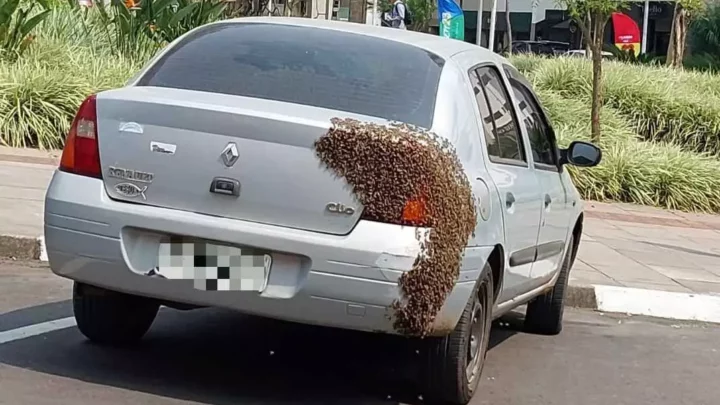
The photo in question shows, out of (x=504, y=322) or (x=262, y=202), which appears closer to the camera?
(x=262, y=202)

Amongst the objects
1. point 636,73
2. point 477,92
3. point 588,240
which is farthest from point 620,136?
point 477,92

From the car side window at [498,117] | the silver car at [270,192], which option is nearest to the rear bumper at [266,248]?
the silver car at [270,192]

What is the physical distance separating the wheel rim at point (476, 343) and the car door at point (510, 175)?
0.92 ft

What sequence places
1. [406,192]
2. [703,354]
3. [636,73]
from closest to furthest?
[406,192] < [703,354] < [636,73]

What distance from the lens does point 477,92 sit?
5562mm

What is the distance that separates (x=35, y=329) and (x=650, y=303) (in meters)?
4.19

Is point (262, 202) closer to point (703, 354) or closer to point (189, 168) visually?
point (189, 168)

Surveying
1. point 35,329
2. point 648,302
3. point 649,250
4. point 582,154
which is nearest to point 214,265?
point 35,329

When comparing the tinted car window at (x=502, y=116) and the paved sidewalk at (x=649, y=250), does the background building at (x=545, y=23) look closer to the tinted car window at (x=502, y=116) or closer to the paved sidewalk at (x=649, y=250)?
the paved sidewalk at (x=649, y=250)

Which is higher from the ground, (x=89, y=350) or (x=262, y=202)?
(x=262, y=202)

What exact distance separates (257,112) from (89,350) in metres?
1.62

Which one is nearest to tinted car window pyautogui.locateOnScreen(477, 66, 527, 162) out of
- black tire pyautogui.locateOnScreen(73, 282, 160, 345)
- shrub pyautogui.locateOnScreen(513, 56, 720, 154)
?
black tire pyautogui.locateOnScreen(73, 282, 160, 345)

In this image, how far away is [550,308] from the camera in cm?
712

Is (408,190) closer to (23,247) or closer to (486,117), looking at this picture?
(486,117)
